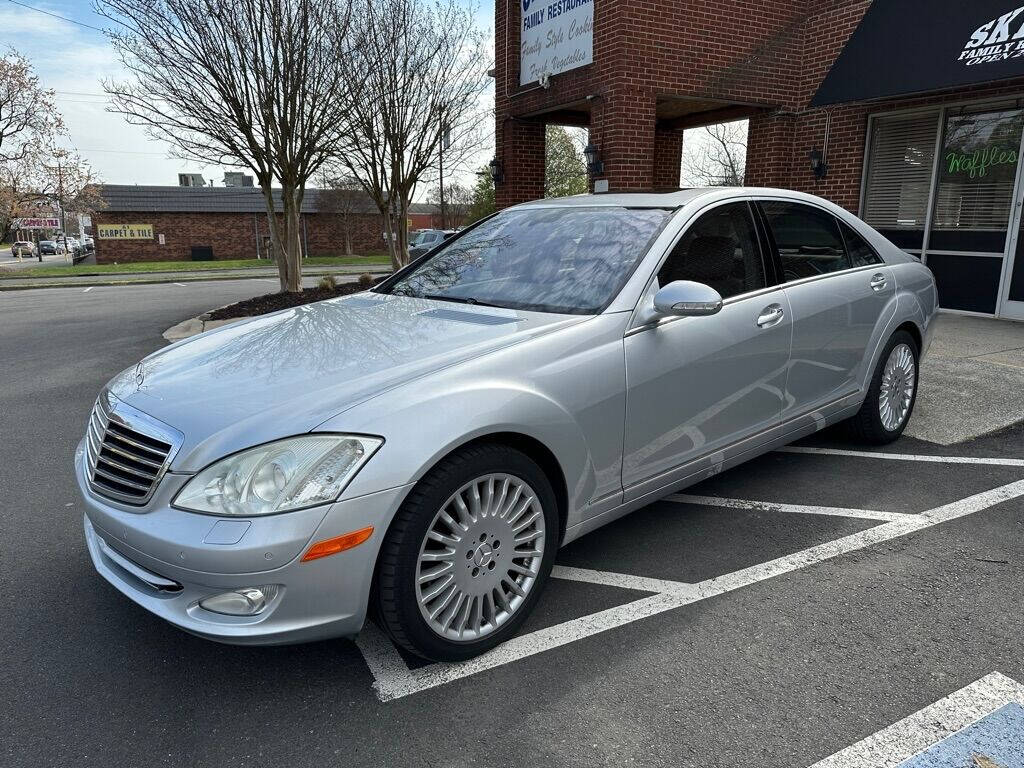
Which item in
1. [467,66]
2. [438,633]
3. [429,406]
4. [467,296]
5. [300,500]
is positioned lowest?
[438,633]

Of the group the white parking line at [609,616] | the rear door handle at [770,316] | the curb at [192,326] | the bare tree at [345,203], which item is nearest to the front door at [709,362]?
the rear door handle at [770,316]

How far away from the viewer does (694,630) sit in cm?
285

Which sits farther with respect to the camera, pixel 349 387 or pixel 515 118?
pixel 515 118

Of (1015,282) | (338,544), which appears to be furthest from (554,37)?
(338,544)

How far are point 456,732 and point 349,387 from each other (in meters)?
1.14

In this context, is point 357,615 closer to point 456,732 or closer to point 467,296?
point 456,732

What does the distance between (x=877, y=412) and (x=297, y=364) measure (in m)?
3.63

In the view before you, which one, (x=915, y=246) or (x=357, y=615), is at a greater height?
(x=915, y=246)

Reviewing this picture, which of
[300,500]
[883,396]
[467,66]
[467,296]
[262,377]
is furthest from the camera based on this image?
[467,66]

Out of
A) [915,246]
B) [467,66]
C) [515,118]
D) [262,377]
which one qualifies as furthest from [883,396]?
[467,66]

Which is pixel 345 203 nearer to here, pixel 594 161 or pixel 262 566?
pixel 594 161

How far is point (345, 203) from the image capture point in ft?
142

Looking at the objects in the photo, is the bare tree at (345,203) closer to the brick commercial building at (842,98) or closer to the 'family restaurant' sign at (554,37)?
the 'family restaurant' sign at (554,37)

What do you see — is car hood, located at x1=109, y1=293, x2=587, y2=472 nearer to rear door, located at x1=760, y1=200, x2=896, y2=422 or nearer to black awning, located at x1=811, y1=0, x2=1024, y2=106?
rear door, located at x1=760, y1=200, x2=896, y2=422
